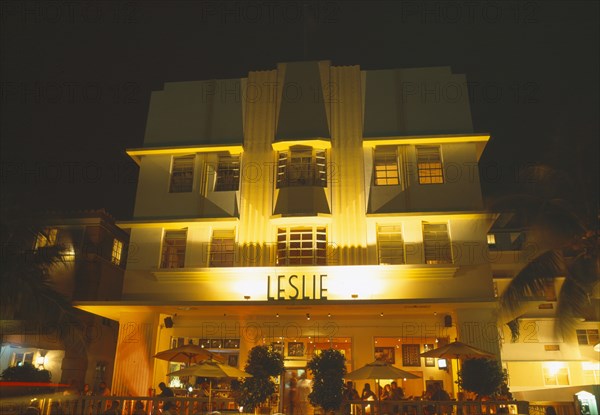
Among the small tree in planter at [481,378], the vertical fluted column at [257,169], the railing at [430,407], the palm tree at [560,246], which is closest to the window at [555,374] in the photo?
the palm tree at [560,246]

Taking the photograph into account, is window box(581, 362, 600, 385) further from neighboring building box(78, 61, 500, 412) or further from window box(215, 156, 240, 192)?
window box(215, 156, 240, 192)

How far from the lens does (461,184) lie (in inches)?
800

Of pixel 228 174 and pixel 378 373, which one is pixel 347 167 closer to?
pixel 228 174

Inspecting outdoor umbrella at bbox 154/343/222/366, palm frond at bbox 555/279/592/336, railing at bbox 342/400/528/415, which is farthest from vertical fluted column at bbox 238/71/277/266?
palm frond at bbox 555/279/592/336

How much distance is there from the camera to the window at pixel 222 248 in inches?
803

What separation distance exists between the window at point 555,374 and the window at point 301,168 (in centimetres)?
2226

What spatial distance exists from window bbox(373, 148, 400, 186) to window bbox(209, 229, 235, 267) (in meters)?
6.32

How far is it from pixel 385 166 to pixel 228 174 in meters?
6.54

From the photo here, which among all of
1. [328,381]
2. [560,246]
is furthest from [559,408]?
[328,381]

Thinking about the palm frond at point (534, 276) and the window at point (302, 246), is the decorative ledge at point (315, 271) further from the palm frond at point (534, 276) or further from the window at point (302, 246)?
the palm frond at point (534, 276)

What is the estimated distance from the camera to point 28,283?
53.5ft

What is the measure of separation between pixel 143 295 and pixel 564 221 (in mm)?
15142

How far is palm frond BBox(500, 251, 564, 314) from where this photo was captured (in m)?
15.6

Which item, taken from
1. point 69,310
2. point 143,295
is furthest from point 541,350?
point 69,310
